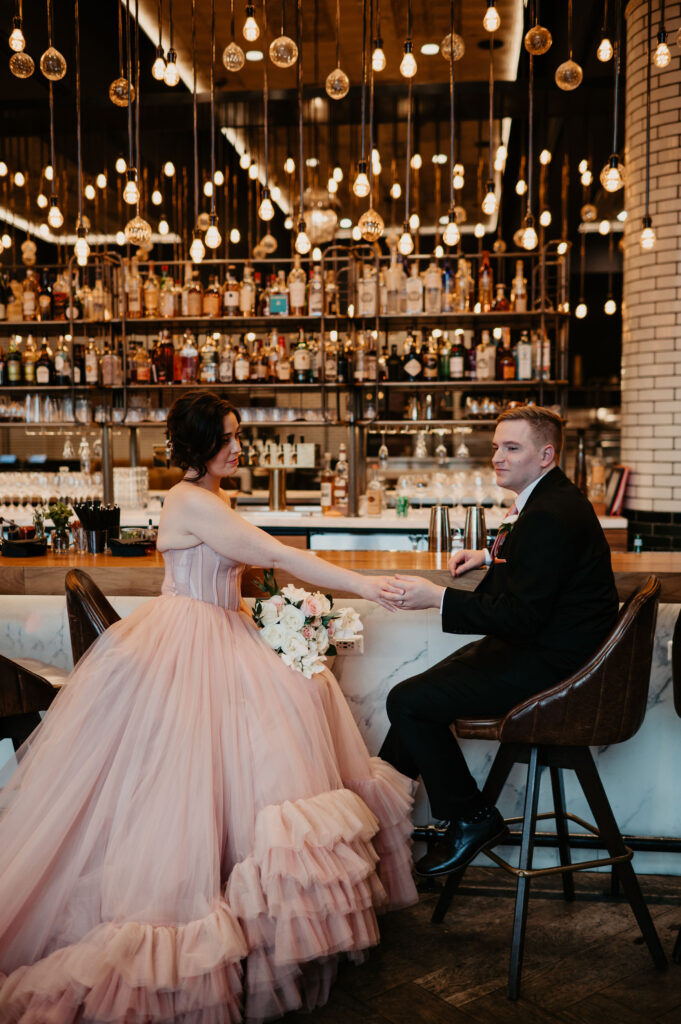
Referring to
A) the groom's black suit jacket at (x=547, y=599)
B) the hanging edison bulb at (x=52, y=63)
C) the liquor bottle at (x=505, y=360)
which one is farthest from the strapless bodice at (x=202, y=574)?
the liquor bottle at (x=505, y=360)

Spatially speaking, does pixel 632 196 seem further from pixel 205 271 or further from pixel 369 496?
pixel 205 271

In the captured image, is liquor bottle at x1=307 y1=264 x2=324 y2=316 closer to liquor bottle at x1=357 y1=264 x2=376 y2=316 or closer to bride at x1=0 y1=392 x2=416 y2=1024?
liquor bottle at x1=357 y1=264 x2=376 y2=316

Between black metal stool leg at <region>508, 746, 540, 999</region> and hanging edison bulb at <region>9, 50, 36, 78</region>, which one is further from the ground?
hanging edison bulb at <region>9, 50, 36, 78</region>

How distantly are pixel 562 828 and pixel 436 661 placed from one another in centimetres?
73

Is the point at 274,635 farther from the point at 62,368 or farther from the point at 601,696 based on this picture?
the point at 62,368

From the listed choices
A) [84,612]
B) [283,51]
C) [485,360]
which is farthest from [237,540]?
[485,360]

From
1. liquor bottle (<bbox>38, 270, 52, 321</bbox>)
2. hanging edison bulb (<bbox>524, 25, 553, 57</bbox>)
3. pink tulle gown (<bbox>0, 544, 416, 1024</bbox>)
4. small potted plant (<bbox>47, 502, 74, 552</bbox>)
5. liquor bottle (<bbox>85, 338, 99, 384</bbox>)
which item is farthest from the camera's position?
liquor bottle (<bbox>38, 270, 52, 321</bbox>)

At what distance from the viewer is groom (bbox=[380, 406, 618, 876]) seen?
2.31 meters

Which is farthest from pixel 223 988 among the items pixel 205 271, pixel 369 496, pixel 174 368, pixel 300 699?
pixel 205 271

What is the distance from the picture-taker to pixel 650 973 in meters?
2.38

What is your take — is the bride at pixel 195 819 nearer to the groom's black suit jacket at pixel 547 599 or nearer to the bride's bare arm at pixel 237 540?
the bride's bare arm at pixel 237 540

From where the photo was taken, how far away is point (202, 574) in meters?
2.53

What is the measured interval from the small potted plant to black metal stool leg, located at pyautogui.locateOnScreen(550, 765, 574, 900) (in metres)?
2.19

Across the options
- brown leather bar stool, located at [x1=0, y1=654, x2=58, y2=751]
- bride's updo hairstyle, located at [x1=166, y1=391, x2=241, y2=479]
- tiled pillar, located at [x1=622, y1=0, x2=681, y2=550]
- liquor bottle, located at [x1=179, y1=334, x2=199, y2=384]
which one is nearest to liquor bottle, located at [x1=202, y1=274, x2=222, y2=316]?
liquor bottle, located at [x1=179, y1=334, x2=199, y2=384]
